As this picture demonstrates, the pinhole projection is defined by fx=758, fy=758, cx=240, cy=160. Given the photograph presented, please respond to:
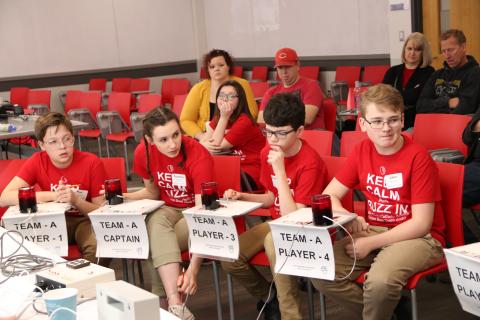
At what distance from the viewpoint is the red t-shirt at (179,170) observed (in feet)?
12.7

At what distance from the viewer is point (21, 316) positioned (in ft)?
7.72

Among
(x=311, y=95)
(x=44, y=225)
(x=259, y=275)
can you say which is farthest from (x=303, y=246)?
(x=311, y=95)

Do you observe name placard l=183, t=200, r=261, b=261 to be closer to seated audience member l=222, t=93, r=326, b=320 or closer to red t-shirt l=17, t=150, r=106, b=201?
seated audience member l=222, t=93, r=326, b=320

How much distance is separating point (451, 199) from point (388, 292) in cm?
56

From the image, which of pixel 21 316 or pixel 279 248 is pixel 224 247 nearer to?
pixel 279 248

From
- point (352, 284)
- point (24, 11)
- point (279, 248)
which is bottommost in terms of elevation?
point (352, 284)

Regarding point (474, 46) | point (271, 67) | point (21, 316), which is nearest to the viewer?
point (21, 316)

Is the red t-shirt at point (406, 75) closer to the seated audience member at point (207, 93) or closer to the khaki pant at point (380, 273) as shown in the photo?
the seated audience member at point (207, 93)

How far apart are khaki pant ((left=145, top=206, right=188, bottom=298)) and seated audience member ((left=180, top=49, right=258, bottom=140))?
1933mm

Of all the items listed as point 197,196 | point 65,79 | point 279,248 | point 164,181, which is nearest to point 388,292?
point 279,248

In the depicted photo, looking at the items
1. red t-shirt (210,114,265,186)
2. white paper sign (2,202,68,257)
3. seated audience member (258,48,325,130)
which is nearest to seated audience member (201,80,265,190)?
red t-shirt (210,114,265,186)

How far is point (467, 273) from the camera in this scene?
2.59 meters

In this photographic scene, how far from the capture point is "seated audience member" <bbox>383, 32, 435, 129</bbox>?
598 cm

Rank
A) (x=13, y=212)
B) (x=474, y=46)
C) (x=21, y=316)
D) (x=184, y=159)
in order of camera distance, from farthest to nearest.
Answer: (x=474, y=46)
(x=184, y=159)
(x=13, y=212)
(x=21, y=316)
